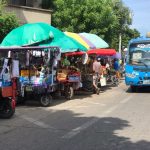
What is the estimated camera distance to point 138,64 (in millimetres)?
20688

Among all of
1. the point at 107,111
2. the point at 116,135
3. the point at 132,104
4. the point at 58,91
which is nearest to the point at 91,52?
the point at 58,91

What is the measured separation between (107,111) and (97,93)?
6148mm

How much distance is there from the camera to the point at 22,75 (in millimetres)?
15148

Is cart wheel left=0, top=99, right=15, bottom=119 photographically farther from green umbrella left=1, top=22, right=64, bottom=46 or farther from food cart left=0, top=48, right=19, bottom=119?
green umbrella left=1, top=22, right=64, bottom=46

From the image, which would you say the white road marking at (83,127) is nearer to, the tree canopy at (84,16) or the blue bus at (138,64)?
the blue bus at (138,64)

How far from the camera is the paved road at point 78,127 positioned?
8570 millimetres

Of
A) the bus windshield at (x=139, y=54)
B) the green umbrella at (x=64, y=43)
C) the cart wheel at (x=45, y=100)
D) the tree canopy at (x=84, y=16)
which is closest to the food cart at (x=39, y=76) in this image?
the cart wheel at (x=45, y=100)

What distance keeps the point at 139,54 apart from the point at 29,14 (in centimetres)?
753

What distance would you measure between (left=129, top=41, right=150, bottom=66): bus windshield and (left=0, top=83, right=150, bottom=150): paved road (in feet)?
17.4

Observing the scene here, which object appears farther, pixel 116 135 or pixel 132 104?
pixel 132 104

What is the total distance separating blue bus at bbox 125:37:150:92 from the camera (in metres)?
20.5

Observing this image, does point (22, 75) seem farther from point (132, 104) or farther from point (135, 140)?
point (135, 140)

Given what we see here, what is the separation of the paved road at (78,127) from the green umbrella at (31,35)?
3.09 meters

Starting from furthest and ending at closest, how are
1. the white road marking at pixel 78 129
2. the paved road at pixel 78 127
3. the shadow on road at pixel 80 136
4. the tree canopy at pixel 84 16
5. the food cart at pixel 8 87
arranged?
the tree canopy at pixel 84 16, the food cart at pixel 8 87, the white road marking at pixel 78 129, the paved road at pixel 78 127, the shadow on road at pixel 80 136
